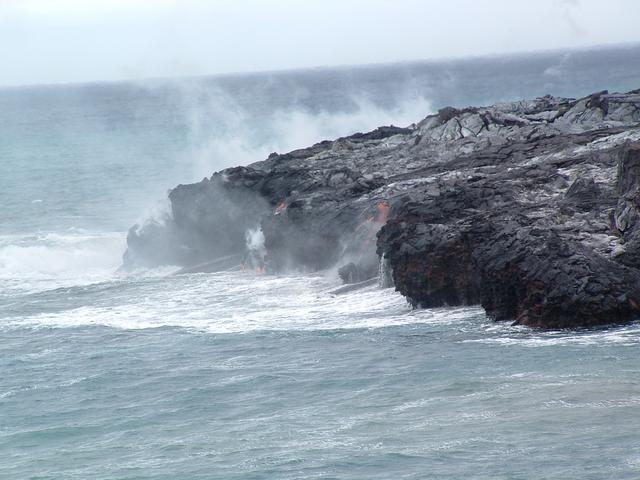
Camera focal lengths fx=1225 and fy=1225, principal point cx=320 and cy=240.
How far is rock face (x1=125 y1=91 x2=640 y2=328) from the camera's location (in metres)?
29.9

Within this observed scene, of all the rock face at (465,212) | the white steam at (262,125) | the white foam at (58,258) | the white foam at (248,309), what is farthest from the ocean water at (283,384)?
the white steam at (262,125)

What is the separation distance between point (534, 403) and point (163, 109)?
475ft

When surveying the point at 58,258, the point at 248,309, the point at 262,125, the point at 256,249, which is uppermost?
the point at 262,125

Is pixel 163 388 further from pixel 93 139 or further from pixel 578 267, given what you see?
pixel 93 139

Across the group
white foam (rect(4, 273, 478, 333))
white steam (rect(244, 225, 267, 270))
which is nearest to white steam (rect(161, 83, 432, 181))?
white steam (rect(244, 225, 267, 270))

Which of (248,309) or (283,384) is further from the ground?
(248,309)

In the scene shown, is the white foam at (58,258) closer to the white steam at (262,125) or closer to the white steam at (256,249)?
the white steam at (256,249)

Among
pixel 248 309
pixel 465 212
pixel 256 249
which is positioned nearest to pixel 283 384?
pixel 248 309

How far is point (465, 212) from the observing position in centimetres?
3500

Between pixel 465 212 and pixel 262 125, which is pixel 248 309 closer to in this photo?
pixel 465 212

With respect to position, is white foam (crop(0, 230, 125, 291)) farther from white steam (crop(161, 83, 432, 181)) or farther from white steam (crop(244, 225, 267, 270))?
white steam (crop(161, 83, 432, 181))

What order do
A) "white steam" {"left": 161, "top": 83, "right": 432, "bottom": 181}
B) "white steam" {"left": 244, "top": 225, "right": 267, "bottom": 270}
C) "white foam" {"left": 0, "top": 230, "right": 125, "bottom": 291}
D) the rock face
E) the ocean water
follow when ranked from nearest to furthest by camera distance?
the ocean water
the rock face
"white steam" {"left": 244, "top": 225, "right": 267, "bottom": 270}
"white foam" {"left": 0, "top": 230, "right": 125, "bottom": 291}
"white steam" {"left": 161, "top": 83, "right": 432, "bottom": 181}

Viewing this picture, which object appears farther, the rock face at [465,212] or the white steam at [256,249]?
the white steam at [256,249]

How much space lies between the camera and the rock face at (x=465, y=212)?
29906 mm
